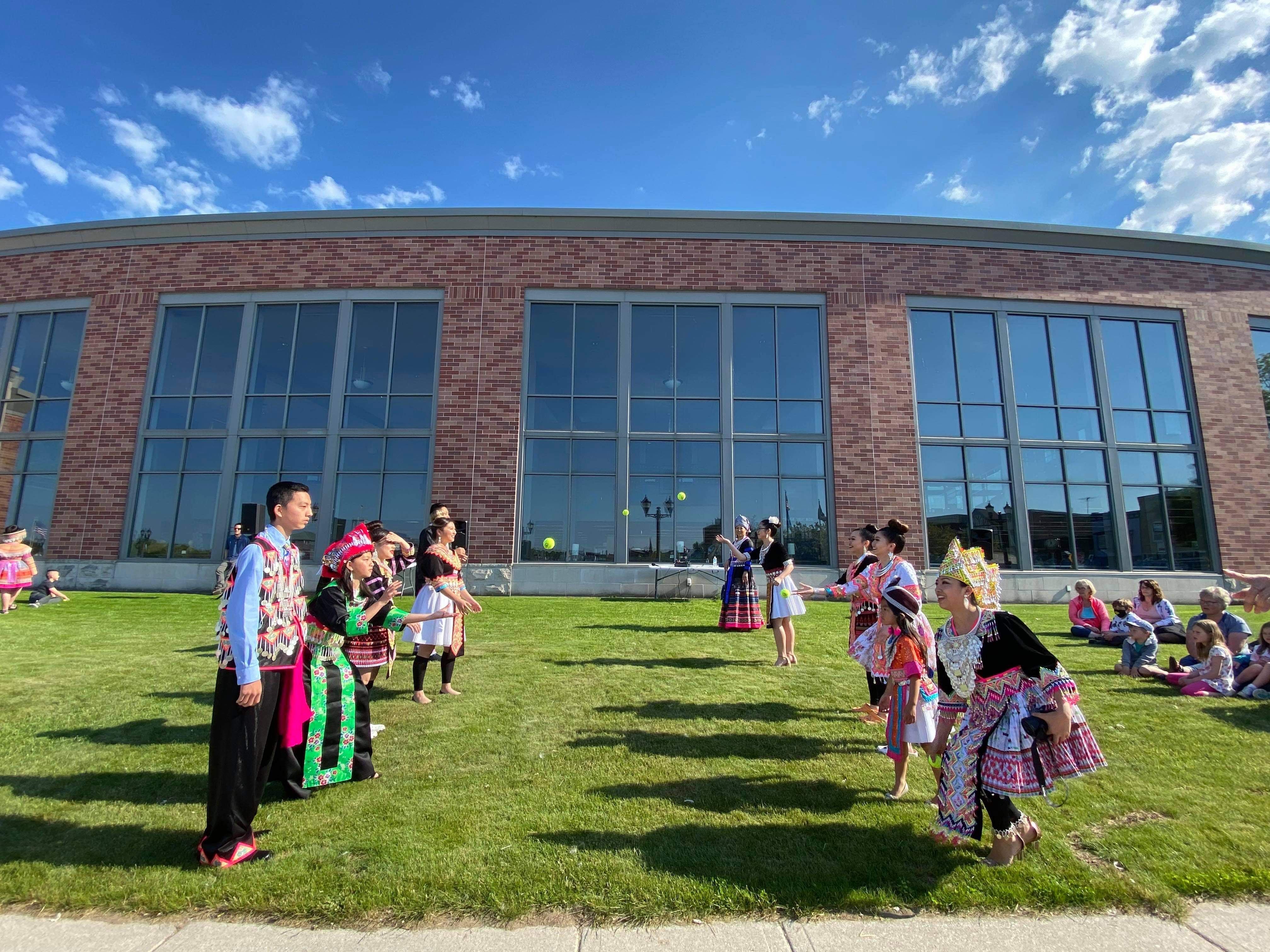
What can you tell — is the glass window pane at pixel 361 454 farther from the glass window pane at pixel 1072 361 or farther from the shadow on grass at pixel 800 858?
the glass window pane at pixel 1072 361

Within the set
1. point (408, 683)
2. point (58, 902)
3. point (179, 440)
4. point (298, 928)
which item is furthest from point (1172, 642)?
point (179, 440)

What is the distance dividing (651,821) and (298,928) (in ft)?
5.88

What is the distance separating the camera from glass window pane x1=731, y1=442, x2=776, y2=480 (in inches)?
613

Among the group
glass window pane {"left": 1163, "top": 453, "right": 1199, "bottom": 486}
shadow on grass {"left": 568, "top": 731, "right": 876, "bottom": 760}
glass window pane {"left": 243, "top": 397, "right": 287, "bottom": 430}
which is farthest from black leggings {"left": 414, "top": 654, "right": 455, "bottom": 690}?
glass window pane {"left": 1163, "top": 453, "right": 1199, "bottom": 486}

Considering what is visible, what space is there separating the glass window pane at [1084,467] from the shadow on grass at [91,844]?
1868cm

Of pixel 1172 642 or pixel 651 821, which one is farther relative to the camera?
pixel 1172 642

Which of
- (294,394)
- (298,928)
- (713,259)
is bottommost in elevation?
(298,928)

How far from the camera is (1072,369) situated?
1644 centimetres

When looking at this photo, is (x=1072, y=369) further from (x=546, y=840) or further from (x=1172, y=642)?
(x=546, y=840)

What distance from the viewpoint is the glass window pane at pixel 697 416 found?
624 inches

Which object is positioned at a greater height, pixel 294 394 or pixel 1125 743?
pixel 294 394

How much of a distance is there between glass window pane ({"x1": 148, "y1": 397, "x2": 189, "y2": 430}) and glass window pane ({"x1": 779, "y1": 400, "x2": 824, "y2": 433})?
51.3 feet

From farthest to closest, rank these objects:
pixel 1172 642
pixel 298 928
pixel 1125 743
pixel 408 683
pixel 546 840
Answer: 1. pixel 1172 642
2. pixel 408 683
3. pixel 1125 743
4. pixel 546 840
5. pixel 298 928

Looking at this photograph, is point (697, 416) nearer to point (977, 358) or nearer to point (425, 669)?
point (977, 358)
